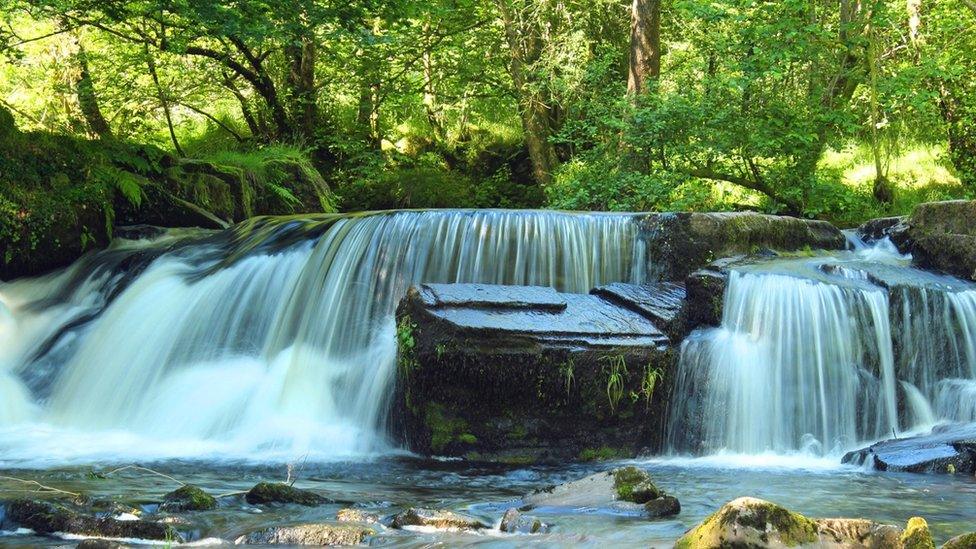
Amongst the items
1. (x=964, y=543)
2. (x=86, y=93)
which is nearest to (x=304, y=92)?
(x=86, y=93)

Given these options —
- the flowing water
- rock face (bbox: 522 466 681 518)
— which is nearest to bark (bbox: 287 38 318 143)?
the flowing water

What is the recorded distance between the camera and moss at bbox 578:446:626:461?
23.9 ft

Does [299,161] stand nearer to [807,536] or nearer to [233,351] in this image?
[233,351]

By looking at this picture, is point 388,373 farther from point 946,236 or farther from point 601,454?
point 946,236

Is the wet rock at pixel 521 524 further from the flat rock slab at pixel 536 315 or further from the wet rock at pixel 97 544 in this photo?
the flat rock slab at pixel 536 315

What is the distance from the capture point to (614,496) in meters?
5.10

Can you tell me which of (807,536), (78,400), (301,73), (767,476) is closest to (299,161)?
(301,73)

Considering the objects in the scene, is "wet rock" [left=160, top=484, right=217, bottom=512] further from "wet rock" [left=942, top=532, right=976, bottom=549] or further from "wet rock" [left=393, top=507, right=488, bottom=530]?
"wet rock" [left=942, top=532, right=976, bottom=549]

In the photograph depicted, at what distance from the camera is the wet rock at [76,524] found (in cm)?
434

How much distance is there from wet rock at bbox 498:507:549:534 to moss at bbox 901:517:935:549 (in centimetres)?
164

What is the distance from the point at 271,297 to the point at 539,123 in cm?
949

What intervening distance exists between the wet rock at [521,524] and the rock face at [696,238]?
4859mm

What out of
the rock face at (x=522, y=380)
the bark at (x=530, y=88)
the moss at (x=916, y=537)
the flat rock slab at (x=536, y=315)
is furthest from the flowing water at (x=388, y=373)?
the bark at (x=530, y=88)

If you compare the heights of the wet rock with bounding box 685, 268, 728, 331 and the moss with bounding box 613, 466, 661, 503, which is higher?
the wet rock with bounding box 685, 268, 728, 331
